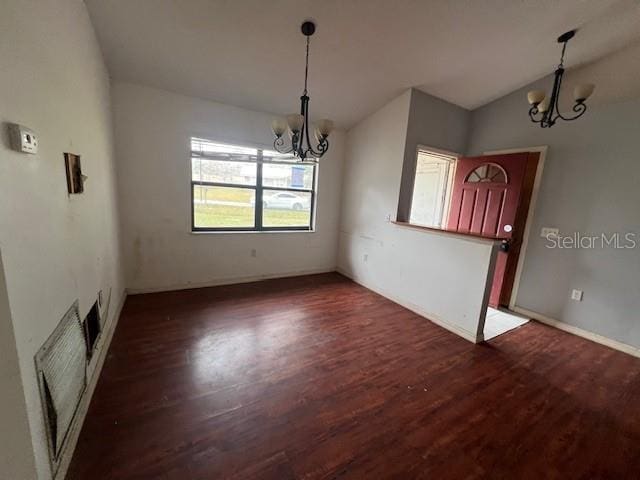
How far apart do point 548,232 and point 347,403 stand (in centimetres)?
313

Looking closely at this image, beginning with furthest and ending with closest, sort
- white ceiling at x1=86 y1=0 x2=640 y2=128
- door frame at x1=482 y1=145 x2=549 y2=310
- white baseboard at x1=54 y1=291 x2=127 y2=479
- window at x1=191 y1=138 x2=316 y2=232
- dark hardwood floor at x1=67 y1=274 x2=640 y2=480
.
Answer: window at x1=191 y1=138 x2=316 y2=232 → door frame at x1=482 y1=145 x2=549 y2=310 → white ceiling at x1=86 y1=0 x2=640 y2=128 → dark hardwood floor at x1=67 y1=274 x2=640 y2=480 → white baseboard at x1=54 y1=291 x2=127 y2=479

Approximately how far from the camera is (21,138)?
944 mm

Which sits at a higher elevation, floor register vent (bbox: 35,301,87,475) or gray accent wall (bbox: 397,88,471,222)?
gray accent wall (bbox: 397,88,471,222)

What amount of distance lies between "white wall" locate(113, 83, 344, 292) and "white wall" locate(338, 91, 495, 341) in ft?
4.43

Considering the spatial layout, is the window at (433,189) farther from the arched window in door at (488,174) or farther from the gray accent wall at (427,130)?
Result: the arched window in door at (488,174)

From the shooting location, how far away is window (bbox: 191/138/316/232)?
3418mm

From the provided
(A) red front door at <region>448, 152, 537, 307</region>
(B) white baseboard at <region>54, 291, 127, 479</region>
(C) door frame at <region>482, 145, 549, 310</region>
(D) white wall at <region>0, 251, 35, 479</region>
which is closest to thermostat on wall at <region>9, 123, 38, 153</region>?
(D) white wall at <region>0, 251, 35, 479</region>

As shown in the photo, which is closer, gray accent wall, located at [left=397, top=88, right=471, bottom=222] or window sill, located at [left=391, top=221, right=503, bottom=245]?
window sill, located at [left=391, top=221, right=503, bottom=245]

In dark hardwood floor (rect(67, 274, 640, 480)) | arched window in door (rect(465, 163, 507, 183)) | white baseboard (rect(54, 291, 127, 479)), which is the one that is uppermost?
arched window in door (rect(465, 163, 507, 183))

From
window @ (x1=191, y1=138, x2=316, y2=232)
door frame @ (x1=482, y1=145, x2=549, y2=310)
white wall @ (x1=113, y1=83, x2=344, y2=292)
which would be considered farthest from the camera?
window @ (x1=191, y1=138, x2=316, y2=232)

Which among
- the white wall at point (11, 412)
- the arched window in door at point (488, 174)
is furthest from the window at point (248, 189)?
the white wall at point (11, 412)

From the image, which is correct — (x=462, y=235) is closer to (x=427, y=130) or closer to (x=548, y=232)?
(x=548, y=232)

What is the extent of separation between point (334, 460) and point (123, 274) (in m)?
3.03

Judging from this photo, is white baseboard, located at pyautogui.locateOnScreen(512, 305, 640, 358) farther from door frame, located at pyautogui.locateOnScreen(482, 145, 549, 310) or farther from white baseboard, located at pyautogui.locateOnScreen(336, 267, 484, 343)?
white baseboard, located at pyautogui.locateOnScreen(336, 267, 484, 343)
